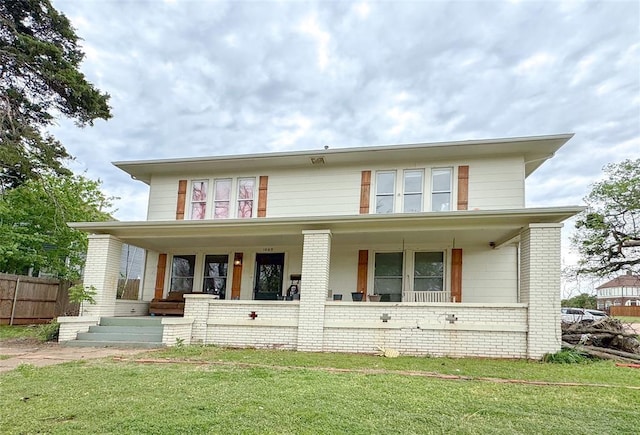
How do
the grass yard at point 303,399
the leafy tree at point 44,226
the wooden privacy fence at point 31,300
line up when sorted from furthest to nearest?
the leafy tree at point 44,226
the wooden privacy fence at point 31,300
the grass yard at point 303,399

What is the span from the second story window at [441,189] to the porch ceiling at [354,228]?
0.98 meters

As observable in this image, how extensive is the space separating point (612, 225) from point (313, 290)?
1439 centimetres

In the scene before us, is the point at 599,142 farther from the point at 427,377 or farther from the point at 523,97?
the point at 427,377

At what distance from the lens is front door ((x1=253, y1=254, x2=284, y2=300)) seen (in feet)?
42.2

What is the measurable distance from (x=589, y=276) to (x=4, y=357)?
20.3 m

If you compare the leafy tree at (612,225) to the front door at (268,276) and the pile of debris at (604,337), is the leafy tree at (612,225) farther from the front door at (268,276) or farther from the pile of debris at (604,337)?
the front door at (268,276)

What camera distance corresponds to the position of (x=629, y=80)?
13.3 metres

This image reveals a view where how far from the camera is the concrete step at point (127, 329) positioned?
10195mm

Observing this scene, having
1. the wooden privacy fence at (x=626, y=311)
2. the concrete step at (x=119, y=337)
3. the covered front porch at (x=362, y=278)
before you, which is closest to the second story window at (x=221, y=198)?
the covered front porch at (x=362, y=278)

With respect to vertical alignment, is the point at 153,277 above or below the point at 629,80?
below

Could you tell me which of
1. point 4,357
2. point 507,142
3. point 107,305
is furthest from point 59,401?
point 507,142

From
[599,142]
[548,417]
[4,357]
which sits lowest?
[4,357]

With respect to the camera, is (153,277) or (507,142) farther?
(153,277)

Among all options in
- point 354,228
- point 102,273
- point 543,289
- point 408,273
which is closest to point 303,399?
point 354,228
